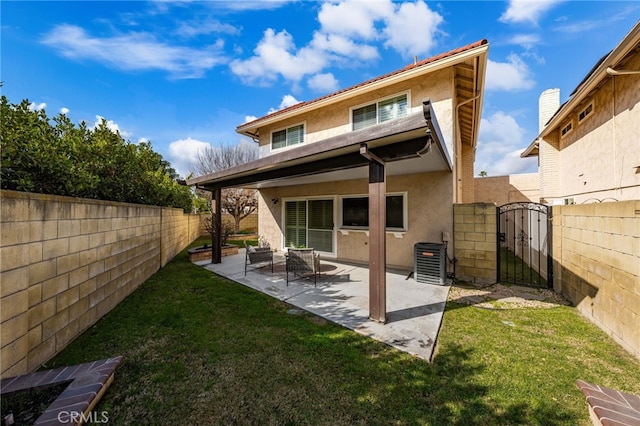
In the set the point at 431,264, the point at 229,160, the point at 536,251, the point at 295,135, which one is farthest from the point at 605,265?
the point at 229,160

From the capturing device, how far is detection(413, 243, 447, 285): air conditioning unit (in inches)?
251

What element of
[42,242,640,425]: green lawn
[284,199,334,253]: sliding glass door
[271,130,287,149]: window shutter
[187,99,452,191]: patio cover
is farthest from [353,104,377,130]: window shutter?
[42,242,640,425]: green lawn

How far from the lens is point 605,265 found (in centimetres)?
386

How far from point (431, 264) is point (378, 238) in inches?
129

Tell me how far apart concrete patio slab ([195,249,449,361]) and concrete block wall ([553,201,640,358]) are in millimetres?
2273

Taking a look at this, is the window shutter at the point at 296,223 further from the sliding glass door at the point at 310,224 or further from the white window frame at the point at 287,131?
the white window frame at the point at 287,131

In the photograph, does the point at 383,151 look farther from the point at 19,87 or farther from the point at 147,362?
the point at 19,87

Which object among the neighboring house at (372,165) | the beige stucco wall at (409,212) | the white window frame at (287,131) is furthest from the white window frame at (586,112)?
the white window frame at (287,131)

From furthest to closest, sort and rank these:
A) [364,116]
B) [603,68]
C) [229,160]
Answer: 1. [229,160]
2. [364,116]
3. [603,68]

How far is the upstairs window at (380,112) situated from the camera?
25.5 ft

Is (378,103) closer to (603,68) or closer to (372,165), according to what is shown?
(372,165)

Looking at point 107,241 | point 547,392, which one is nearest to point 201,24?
point 107,241

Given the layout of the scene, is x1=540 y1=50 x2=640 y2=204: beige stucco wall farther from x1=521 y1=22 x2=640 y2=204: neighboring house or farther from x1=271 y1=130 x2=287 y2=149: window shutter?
x1=271 y1=130 x2=287 y2=149: window shutter

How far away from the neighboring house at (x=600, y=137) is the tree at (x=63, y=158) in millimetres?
10650
